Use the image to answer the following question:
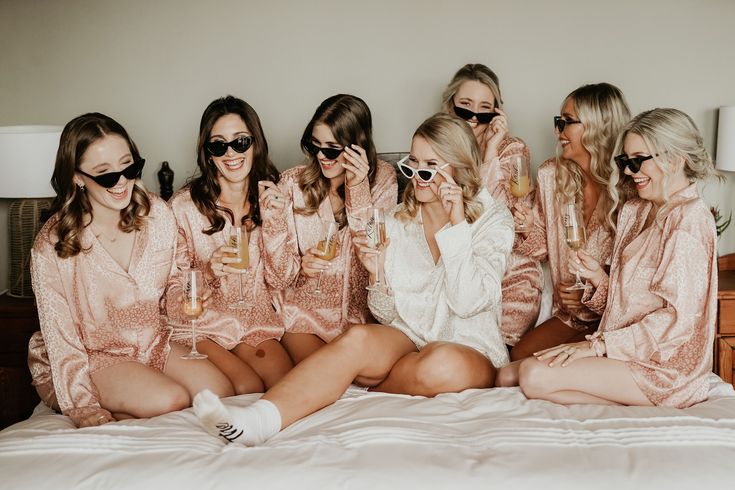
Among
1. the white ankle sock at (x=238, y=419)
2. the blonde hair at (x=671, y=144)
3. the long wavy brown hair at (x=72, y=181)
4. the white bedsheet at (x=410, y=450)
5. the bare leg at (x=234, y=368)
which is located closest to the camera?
the white bedsheet at (x=410, y=450)

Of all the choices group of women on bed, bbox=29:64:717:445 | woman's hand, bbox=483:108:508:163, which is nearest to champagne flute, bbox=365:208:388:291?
group of women on bed, bbox=29:64:717:445

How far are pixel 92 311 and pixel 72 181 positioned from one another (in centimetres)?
54

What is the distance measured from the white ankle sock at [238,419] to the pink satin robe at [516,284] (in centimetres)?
149

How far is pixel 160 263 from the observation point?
329 cm

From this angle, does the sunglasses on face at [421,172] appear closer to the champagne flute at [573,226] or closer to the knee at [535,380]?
the champagne flute at [573,226]

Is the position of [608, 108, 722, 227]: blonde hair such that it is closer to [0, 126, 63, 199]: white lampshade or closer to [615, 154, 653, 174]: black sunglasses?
[615, 154, 653, 174]: black sunglasses

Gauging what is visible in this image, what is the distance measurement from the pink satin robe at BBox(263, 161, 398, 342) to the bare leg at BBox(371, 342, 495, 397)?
63 centimetres

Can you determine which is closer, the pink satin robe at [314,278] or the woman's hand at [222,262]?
the woman's hand at [222,262]

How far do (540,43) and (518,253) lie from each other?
4.77ft

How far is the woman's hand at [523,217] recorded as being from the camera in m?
3.67

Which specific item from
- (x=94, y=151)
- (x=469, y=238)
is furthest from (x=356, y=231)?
(x=94, y=151)

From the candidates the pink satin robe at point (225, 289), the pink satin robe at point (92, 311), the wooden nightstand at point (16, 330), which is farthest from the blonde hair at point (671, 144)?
the wooden nightstand at point (16, 330)

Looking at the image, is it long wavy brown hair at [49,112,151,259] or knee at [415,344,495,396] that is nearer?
knee at [415,344,495,396]

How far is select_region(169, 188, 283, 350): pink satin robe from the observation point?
3.48 meters
